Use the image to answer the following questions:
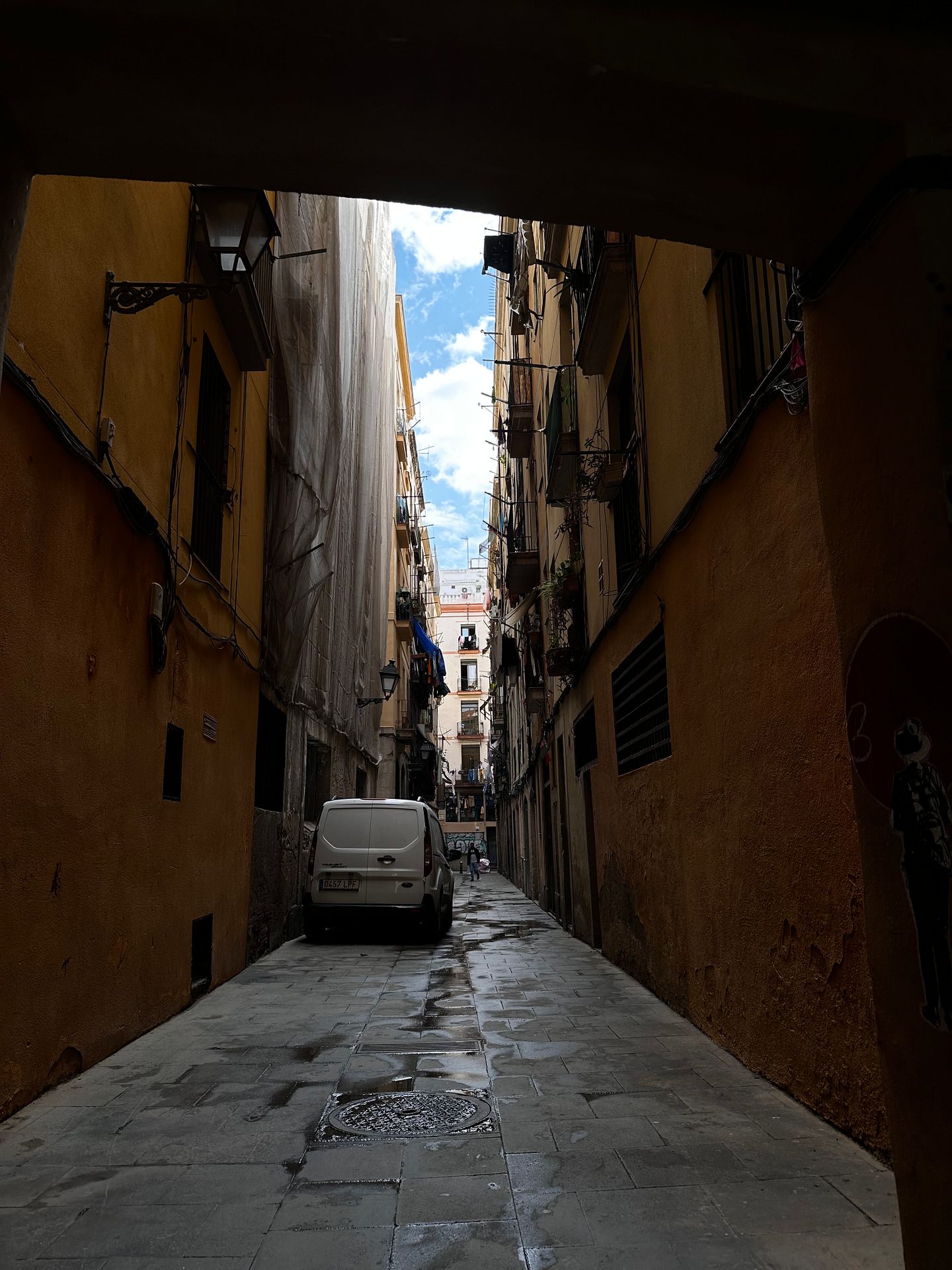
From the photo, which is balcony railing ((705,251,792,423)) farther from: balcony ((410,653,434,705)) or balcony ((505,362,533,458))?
balcony ((410,653,434,705))

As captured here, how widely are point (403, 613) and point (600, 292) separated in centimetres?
1985

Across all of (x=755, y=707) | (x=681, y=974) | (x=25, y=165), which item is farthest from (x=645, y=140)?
(x=681, y=974)

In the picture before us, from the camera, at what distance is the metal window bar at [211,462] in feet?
26.9

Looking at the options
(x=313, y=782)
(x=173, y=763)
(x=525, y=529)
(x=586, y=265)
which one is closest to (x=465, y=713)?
(x=525, y=529)

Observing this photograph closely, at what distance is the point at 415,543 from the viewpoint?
35.2 metres

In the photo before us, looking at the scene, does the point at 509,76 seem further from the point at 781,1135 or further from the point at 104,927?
the point at 104,927

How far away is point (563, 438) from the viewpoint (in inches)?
448

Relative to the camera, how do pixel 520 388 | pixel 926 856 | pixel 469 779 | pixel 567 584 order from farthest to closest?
1. pixel 469 779
2. pixel 520 388
3. pixel 567 584
4. pixel 926 856

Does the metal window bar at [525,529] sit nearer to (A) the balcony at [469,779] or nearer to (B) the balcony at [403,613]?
(B) the balcony at [403,613]

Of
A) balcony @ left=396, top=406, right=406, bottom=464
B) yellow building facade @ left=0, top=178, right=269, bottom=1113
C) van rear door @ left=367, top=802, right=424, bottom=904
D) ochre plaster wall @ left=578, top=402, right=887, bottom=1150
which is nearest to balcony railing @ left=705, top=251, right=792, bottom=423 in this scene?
ochre plaster wall @ left=578, top=402, right=887, bottom=1150

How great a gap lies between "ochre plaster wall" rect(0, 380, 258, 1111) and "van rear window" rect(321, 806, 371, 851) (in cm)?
395

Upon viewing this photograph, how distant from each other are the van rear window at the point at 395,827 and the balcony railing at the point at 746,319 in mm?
7613

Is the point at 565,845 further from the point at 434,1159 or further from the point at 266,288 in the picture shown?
the point at 434,1159

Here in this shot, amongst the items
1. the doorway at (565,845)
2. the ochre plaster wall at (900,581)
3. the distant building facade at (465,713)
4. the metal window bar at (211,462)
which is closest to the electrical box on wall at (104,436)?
the metal window bar at (211,462)
